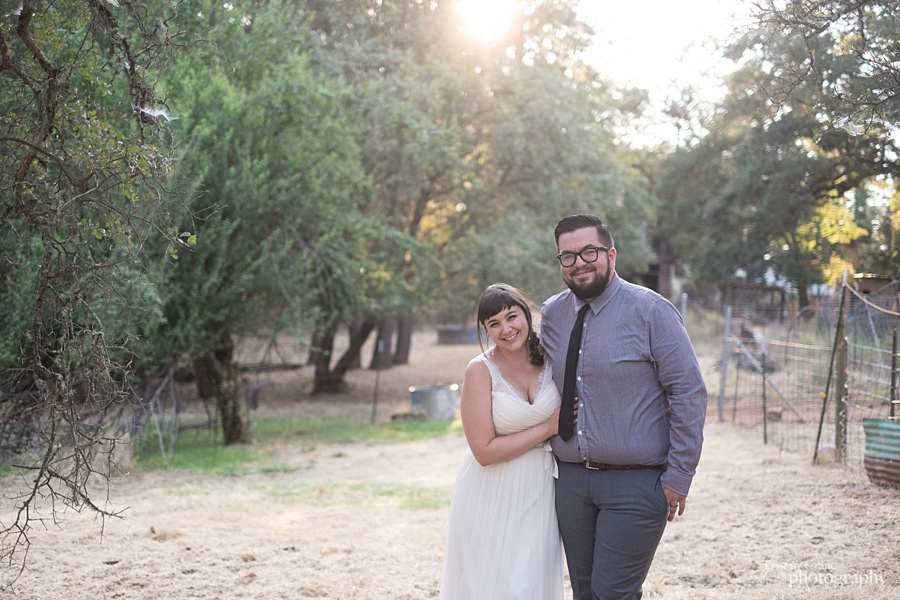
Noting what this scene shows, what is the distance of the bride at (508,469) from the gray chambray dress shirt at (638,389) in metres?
0.26

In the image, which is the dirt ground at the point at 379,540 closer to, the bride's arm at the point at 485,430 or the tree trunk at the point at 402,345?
the bride's arm at the point at 485,430

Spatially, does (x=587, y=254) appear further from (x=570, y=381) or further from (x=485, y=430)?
(x=485, y=430)

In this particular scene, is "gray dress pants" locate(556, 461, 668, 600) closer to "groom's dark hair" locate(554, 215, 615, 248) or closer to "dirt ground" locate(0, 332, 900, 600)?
"groom's dark hair" locate(554, 215, 615, 248)

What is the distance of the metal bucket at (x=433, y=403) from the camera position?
17125 millimetres

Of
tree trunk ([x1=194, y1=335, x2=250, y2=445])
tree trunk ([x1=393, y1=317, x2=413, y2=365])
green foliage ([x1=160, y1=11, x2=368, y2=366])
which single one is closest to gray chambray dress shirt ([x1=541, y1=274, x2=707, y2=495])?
green foliage ([x1=160, y1=11, x2=368, y2=366])

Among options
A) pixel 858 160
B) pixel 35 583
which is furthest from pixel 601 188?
pixel 35 583

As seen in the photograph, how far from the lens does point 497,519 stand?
3605 millimetres

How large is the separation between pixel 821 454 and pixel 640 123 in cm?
2632

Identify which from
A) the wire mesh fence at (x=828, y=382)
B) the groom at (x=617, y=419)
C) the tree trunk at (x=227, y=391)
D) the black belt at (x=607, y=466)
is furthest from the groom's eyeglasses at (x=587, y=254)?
the tree trunk at (x=227, y=391)

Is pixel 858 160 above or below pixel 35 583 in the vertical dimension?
above

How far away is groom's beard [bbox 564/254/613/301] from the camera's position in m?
3.26

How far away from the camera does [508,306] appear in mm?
3555

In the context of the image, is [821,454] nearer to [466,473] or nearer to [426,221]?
[466,473]

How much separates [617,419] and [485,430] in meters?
0.63
